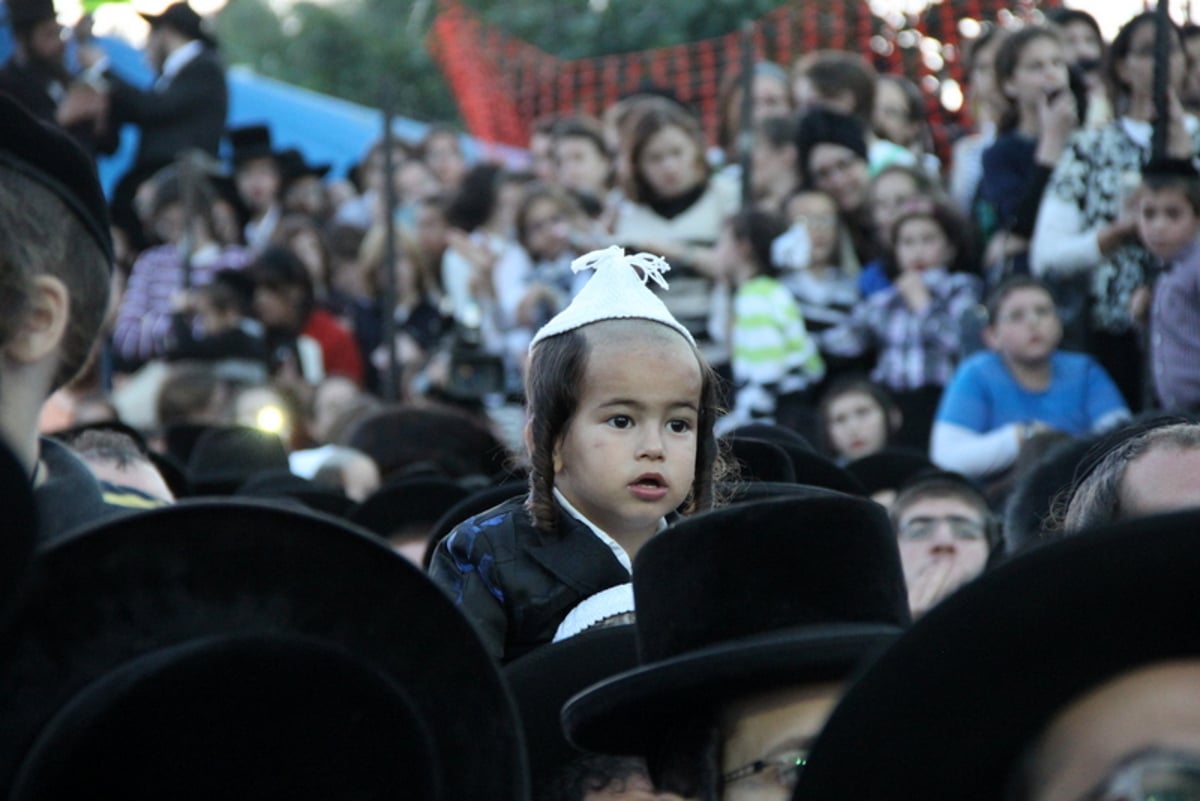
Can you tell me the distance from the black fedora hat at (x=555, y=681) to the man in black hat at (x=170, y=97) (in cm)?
1064

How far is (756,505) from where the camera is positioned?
243 cm

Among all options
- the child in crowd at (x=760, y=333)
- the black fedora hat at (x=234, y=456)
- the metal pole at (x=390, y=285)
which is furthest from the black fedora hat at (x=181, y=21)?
the black fedora hat at (x=234, y=456)

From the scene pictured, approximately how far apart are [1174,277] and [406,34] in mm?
33614

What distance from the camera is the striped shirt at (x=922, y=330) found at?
879 centimetres

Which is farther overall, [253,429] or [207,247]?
[207,247]

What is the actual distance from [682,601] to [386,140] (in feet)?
30.0

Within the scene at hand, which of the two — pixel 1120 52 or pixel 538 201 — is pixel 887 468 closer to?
pixel 1120 52

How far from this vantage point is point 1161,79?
7461 mm

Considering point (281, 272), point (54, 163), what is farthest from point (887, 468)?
point (281, 272)

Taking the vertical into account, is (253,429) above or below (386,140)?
below

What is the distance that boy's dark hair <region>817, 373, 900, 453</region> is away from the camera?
8305 millimetres

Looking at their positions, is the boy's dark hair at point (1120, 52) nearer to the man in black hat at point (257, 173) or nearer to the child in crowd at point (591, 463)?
the child in crowd at point (591, 463)

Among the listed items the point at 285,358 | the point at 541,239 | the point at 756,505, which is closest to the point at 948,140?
the point at 541,239

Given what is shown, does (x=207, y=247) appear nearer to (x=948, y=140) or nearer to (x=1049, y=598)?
(x=948, y=140)
